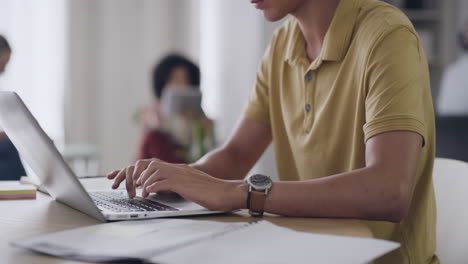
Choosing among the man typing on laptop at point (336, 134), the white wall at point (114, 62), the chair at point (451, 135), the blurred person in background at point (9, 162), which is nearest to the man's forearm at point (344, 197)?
the man typing on laptop at point (336, 134)

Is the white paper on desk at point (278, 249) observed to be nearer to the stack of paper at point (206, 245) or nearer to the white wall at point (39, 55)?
the stack of paper at point (206, 245)

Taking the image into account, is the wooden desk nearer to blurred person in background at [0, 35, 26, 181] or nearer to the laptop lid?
the laptop lid

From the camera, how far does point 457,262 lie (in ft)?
3.37

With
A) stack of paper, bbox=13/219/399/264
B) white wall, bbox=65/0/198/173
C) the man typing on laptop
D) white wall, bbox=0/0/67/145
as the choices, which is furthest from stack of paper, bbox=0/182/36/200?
white wall, bbox=65/0/198/173

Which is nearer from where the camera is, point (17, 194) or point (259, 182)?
point (259, 182)

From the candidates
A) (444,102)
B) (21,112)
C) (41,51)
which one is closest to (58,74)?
(41,51)

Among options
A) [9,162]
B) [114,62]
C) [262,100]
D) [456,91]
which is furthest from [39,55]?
[262,100]

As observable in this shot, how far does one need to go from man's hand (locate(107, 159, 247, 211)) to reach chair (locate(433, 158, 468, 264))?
0.46m

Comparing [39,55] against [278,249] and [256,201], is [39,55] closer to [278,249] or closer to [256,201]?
[256,201]

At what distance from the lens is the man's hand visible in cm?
84

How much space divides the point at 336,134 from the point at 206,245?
0.59m

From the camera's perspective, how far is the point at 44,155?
2.78 feet

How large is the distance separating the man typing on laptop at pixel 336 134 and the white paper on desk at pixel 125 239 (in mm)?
116

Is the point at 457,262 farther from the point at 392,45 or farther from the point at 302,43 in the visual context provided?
the point at 302,43
